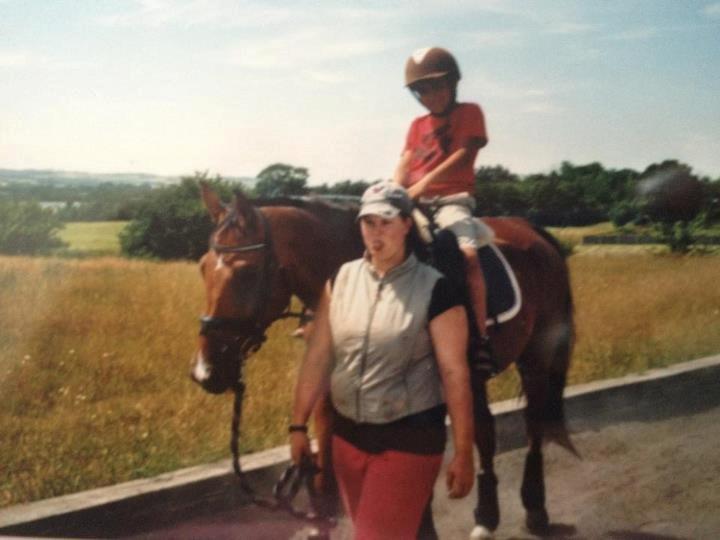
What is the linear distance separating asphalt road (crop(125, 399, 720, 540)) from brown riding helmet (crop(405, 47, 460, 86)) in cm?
160

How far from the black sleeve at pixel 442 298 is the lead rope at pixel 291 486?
1.88 ft

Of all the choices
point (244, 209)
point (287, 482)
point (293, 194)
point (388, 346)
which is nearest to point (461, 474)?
point (388, 346)

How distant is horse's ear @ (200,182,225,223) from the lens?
10.5 ft

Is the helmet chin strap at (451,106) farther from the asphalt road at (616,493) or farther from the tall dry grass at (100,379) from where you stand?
the asphalt road at (616,493)

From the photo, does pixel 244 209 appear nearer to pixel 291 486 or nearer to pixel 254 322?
pixel 254 322

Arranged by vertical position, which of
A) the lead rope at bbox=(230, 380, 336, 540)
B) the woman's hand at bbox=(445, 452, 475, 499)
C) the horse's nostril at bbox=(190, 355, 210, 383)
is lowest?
the lead rope at bbox=(230, 380, 336, 540)

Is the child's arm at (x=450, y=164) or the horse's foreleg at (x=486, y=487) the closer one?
the child's arm at (x=450, y=164)

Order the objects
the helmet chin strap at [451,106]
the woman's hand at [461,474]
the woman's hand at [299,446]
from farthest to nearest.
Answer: the helmet chin strap at [451,106], the woman's hand at [299,446], the woman's hand at [461,474]

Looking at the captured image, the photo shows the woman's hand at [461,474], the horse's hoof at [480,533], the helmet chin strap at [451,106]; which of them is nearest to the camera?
the woman's hand at [461,474]

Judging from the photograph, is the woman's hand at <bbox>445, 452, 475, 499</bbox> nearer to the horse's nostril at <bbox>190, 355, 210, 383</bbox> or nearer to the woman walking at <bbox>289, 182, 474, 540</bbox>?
the woman walking at <bbox>289, 182, 474, 540</bbox>

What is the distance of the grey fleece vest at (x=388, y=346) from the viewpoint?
2.72 metres

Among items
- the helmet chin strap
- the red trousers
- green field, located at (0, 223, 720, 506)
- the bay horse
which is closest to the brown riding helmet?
the helmet chin strap

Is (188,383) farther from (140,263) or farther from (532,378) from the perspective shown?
(532,378)

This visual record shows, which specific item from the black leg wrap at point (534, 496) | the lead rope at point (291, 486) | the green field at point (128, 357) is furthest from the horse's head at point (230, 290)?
the black leg wrap at point (534, 496)
